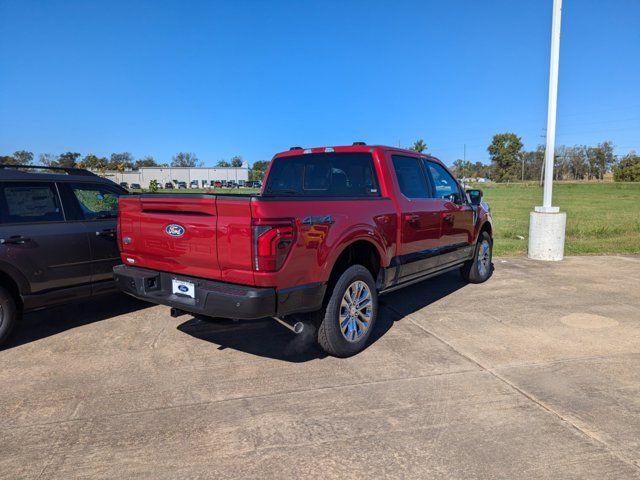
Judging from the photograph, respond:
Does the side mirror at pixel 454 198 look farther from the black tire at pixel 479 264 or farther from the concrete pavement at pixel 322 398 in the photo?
the concrete pavement at pixel 322 398

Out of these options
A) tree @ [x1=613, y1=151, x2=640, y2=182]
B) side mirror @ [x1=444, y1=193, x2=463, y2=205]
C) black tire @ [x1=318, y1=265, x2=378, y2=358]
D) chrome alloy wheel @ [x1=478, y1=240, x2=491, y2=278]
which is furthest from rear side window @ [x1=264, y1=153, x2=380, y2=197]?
tree @ [x1=613, y1=151, x2=640, y2=182]

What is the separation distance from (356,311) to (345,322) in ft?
0.56

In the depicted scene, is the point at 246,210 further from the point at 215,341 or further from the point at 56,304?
the point at 56,304

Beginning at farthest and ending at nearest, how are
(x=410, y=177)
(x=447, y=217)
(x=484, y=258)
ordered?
1. (x=484, y=258)
2. (x=447, y=217)
3. (x=410, y=177)

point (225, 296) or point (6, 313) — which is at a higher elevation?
point (225, 296)

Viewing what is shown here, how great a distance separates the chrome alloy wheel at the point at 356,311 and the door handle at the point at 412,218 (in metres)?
0.98

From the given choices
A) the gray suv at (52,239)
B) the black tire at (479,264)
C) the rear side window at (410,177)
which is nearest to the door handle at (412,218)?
the rear side window at (410,177)

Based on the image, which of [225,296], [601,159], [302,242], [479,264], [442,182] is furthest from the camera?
[601,159]

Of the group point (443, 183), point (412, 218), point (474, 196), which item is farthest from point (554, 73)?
point (412, 218)

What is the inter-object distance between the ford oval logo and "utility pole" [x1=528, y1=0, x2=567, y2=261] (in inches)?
305

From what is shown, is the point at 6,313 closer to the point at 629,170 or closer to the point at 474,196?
the point at 474,196

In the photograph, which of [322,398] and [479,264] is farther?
[479,264]

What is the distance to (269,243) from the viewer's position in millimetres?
3346

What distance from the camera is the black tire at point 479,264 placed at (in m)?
7.15
